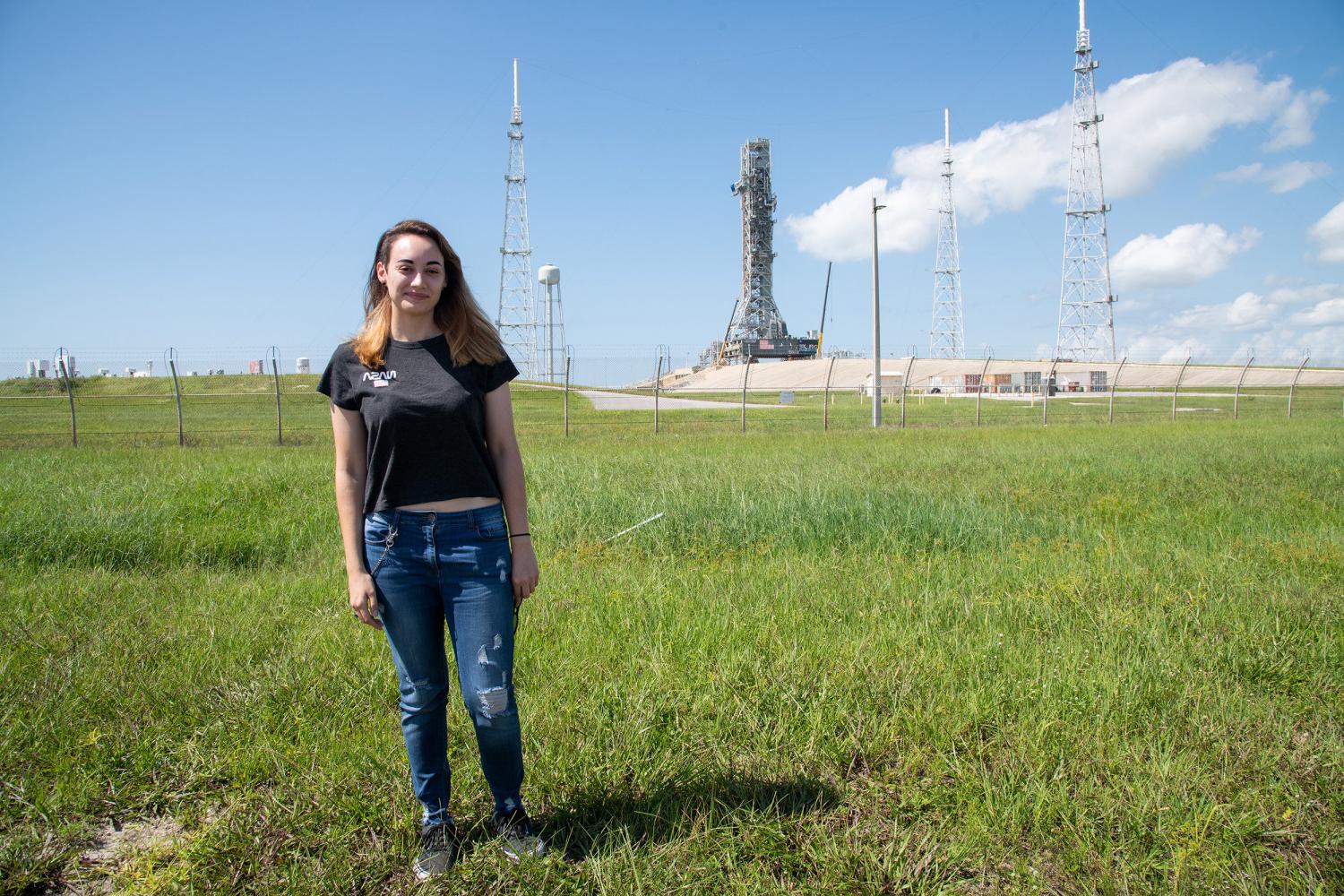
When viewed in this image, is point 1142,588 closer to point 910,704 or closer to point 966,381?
point 910,704

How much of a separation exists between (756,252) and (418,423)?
93.2 meters

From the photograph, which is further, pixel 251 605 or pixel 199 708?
pixel 251 605

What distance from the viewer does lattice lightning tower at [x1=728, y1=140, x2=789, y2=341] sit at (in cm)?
9019

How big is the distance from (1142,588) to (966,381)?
168ft

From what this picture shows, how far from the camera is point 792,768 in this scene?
119 inches

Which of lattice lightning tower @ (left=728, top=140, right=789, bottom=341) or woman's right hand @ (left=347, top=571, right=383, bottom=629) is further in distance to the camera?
lattice lightning tower @ (left=728, top=140, right=789, bottom=341)

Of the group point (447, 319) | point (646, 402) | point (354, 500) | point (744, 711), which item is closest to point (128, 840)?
point (354, 500)

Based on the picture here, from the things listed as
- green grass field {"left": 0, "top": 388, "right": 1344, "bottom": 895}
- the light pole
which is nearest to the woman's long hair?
green grass field {"left": 0, "top": 388, "right": 1344, "bottom": 895}

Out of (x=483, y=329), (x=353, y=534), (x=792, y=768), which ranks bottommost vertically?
(x=792, y=768)

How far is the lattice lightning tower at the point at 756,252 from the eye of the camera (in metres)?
Result: 90.2

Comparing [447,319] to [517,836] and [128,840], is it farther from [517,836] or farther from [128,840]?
[128,840]

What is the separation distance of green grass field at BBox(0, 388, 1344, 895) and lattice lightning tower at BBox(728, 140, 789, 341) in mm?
85269

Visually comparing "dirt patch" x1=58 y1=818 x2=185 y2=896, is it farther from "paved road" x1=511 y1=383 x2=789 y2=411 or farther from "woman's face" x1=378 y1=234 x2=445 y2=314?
"paved road" x1=511 y1=383 x2=789 y2=411

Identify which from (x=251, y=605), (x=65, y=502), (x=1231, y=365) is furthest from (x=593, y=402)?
(x=1231, y=365)
